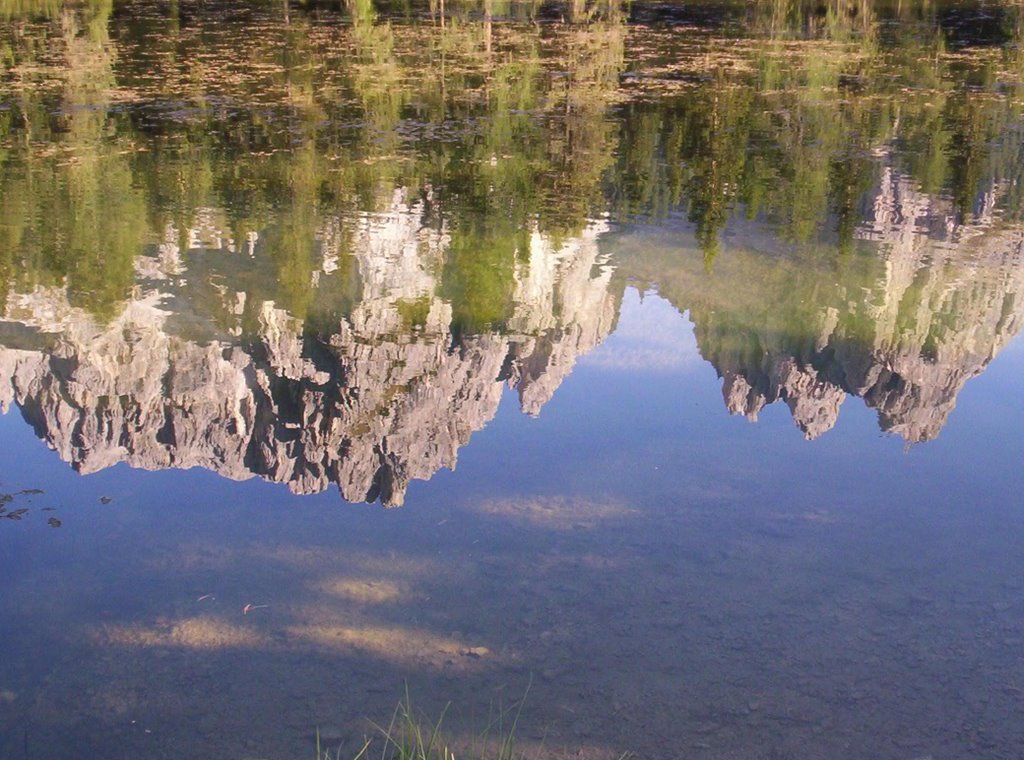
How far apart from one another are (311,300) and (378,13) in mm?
19278

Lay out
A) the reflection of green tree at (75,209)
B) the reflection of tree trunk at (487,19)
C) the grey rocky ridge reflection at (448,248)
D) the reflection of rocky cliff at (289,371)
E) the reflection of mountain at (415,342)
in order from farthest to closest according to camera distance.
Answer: the reflection of tree trunk at (487,19) → the reflection of green tree at (75,209) → the grey rocky ridge reflection at (448,248) → the reflection of mountain at (415,342) → the reflection of rocky cliff at (289,371)

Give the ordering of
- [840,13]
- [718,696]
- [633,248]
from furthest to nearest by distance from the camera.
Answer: [840,13] → [633,248] → [718,696]

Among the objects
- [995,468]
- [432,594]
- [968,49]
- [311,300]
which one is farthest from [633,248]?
[968,49]

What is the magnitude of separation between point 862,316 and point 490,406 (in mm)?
3393

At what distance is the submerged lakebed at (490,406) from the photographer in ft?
16.4

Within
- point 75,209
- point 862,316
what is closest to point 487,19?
point 75,209

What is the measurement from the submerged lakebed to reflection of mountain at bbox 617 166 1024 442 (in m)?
0.04

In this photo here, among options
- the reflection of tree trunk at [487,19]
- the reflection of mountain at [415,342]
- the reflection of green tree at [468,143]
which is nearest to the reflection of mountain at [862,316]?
the reflection of mountain at [415,342]

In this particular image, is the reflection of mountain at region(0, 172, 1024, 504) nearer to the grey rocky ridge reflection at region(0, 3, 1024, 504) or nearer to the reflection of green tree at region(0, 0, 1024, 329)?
the grey rocky ridge reflection at region(0, 3, 1024, 504)

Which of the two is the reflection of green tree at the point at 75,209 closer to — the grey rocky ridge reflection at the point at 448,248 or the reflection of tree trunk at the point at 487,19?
the grey rocky ridge reflection at the point at 448,248

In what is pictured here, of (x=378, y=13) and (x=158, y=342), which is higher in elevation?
(x=378, y=13)

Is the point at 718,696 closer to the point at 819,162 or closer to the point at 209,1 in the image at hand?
the point at 819,162

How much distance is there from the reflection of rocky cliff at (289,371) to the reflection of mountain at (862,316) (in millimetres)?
1012

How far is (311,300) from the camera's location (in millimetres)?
9141
